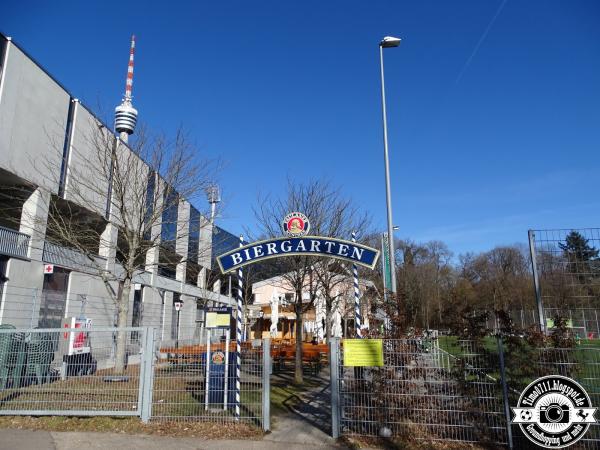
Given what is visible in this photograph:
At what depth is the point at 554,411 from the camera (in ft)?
19.3

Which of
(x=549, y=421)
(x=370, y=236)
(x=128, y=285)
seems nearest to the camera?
(x=549, y=421)

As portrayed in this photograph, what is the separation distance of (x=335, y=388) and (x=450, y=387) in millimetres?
1884

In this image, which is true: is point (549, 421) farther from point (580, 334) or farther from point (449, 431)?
point (580, 334)

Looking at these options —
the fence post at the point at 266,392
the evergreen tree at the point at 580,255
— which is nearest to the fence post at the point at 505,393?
the evergreen tree at the point at 580,255

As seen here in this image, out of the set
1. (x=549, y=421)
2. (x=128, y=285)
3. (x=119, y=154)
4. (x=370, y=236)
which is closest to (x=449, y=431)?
(x=549, y=421)

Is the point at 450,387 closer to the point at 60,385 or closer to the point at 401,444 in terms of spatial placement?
the point at 401,444

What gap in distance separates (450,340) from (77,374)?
7208 mm

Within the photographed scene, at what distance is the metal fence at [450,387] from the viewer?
6.84m

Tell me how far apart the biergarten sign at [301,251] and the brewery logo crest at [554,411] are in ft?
11.9

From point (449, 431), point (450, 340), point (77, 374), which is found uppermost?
point (450, 340)

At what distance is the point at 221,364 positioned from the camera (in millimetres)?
8781

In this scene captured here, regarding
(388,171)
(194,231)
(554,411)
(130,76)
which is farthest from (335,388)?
(130,76)

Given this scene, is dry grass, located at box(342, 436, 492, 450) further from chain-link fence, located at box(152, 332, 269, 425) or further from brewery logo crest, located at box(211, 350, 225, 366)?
brewery logo crest, located at box(211, 350, 225, 366)

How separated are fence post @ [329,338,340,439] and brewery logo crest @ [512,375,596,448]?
2.80 metres
